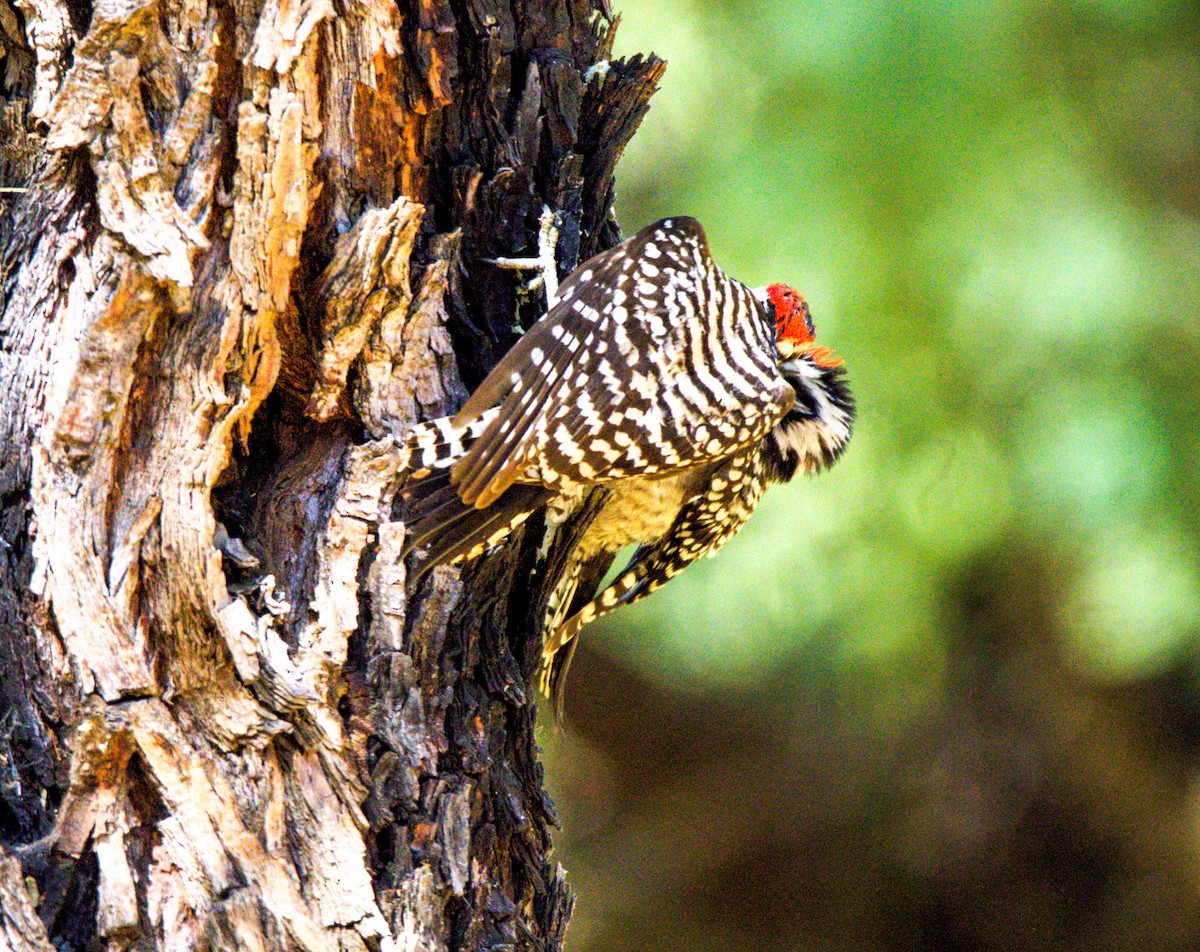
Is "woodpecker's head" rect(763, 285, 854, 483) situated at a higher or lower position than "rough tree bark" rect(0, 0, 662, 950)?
higher

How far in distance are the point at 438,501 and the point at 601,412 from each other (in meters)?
→ 0.38

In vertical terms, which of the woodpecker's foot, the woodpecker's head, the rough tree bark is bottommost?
the rough tree bark

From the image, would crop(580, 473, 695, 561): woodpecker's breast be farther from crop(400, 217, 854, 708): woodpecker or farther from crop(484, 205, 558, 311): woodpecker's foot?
crop(484, 205, 558, 311): woodpecker's foot

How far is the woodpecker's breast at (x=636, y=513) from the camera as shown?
119 inches

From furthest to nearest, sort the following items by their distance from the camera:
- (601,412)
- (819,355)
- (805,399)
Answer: (819,355)
(805,399)
(601,412)

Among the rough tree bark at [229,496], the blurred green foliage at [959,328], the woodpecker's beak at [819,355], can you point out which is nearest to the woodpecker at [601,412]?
the rough tree bark at [229,496]

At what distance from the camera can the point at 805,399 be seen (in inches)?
129

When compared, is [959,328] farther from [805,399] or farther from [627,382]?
[627,382]

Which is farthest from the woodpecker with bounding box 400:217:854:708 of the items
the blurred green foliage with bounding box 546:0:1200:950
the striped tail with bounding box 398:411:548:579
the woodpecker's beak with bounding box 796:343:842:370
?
the blurred green foliage with bounding box 546:0:1200:950

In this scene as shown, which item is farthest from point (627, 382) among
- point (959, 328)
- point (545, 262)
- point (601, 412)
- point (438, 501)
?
point (959, 328)

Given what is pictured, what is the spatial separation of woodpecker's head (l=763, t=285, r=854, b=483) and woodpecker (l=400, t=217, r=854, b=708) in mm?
196

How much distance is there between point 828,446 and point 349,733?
1.68 meters

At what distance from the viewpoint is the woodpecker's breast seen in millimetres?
3027

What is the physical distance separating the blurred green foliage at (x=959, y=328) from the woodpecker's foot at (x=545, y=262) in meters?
1.61
